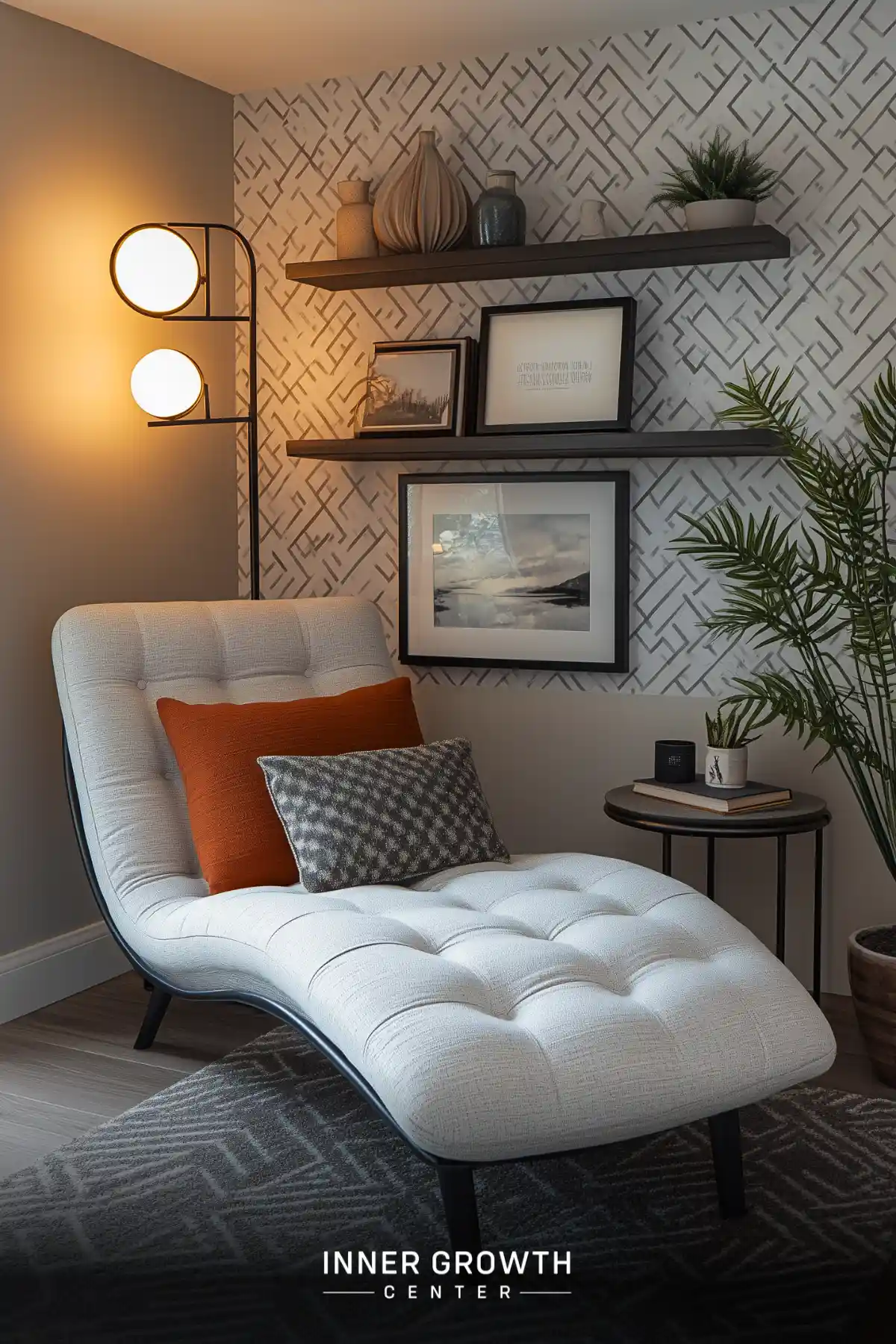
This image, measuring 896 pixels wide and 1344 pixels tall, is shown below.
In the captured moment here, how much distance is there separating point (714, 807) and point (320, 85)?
2236mm

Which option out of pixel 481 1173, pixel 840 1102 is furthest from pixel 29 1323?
pixel 840 1102

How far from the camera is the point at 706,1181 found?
7.32 ft

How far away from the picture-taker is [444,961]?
204cm

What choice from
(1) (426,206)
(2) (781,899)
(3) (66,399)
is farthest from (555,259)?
(2) (781,899)

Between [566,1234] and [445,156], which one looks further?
[445,156]

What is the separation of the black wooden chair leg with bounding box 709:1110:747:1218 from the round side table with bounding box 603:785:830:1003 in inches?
32.4

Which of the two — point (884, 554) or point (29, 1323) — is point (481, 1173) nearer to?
point (29, 1323)

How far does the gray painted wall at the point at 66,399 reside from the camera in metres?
3.04

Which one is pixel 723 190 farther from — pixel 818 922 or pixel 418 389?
pixel 818 922

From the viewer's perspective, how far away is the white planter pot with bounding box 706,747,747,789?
2.99 metres

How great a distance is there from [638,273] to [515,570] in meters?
0.81

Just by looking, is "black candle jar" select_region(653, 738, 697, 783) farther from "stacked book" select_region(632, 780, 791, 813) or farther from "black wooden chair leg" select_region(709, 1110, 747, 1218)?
"black wooden chair leg" select_region(709, 1110, 747, 1218)

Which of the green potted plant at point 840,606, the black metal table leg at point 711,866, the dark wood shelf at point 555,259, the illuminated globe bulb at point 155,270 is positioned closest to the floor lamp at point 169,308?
the illuminated globe bulb at point 155,270

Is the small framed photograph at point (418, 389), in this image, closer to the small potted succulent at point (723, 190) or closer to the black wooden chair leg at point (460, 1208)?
the small potted succulent at point (723, 190)
